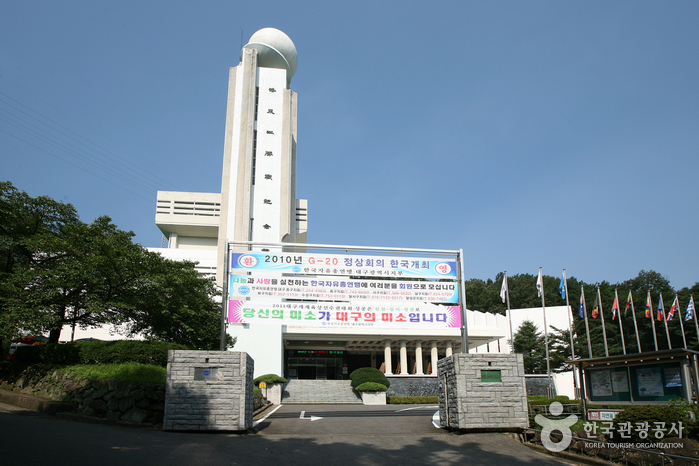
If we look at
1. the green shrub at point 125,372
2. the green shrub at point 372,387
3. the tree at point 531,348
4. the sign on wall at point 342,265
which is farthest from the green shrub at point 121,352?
the tree at point 531,348

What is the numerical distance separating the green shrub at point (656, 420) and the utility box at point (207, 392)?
756 centimetres

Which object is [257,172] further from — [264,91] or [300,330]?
[300,330]

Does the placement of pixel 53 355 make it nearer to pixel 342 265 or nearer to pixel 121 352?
pixel 121 352

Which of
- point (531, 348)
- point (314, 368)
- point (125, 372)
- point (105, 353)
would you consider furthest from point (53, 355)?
point (531, 348)

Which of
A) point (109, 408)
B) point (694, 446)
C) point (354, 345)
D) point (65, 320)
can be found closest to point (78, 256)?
point (65, 320)

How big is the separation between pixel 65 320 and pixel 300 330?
21.4 metres

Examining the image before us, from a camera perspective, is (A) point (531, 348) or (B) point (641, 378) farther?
(A) point (531, 348)

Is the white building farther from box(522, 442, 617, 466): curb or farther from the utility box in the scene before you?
box(522, 442, 617, 466): curb

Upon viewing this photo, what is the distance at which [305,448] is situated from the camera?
9.10m

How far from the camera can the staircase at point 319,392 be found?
1036 inches

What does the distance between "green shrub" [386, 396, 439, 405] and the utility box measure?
16311 mm

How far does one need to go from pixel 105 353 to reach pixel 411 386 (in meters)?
19.4

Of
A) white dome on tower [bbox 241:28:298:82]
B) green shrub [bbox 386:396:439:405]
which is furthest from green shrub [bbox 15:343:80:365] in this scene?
white dome on tower [bbox 241:28:298:82]

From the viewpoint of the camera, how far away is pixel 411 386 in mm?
28734
